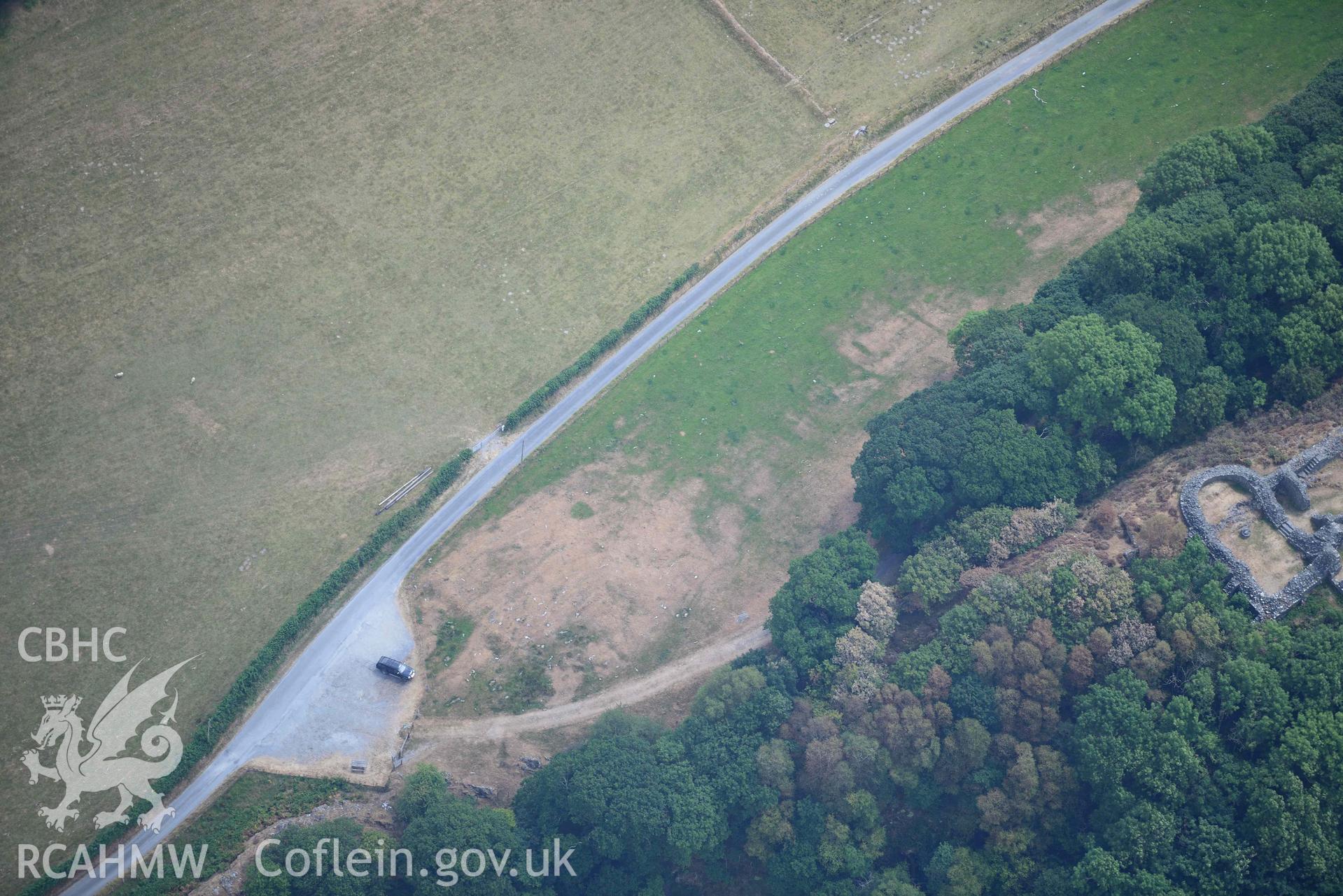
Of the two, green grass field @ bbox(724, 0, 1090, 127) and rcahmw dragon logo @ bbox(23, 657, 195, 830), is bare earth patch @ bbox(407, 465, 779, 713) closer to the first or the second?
rcahmw dragon logo @ bbox(23, 657, 195, 830)

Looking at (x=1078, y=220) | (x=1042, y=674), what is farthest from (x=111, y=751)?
(x=1078, y=220)

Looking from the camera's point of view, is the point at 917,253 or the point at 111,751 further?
the point at 917,253

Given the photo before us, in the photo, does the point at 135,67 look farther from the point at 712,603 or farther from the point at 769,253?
the point at 712,603

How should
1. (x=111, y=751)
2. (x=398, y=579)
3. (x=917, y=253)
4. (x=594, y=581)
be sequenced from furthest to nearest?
(x=917, y=253) < (x=594, y=581) < (x=398, y=579) < (x=111, y=751)

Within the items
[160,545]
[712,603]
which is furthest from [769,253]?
[160,545]

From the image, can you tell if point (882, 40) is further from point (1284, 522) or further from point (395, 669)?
point (395, 669)

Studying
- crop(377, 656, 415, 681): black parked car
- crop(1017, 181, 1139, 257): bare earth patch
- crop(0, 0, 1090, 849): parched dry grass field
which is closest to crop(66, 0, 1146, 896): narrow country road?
crop(377, 656, 415, 681): black parked car
